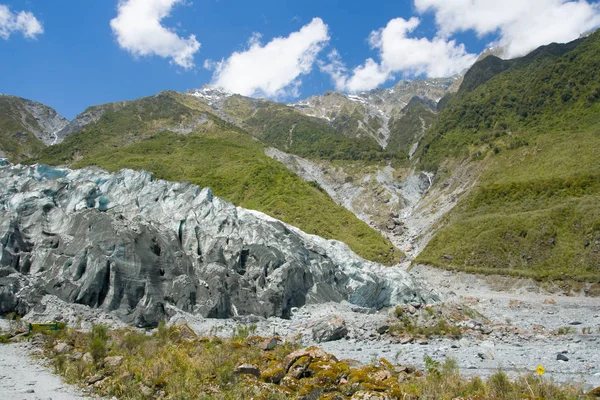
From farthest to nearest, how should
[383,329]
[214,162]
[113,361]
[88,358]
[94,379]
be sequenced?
[214,162] < [383,329] < [88,358] < [113,361] < [94,379]

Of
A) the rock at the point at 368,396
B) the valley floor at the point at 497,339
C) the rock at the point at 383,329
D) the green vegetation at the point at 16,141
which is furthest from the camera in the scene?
the green vegetation at the point at 16,141

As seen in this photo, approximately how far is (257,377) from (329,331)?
12160 millimetres

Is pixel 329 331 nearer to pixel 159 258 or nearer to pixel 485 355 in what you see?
pixel 485 355

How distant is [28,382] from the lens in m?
15.2

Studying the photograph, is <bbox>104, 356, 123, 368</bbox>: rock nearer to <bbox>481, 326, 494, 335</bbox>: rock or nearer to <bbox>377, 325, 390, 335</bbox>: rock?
<bbox>377, 325, 390, 335</bbox>: rock

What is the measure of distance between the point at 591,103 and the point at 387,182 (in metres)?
59.5

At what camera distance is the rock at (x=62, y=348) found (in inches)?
754

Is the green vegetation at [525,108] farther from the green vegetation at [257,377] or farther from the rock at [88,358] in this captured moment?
the rock at [88,358]

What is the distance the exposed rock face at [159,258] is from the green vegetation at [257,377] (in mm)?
10371

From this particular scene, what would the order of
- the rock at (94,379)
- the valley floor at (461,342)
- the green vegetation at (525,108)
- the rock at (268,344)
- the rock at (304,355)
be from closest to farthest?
the rock at (94,379) → the rock at (304,355) → the valley floor at (461,342) → the rock at (268,344) → the green vegetation at (525,108)

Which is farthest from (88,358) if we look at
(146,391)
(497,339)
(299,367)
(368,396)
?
(497,339)

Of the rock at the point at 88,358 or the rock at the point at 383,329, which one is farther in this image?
the rock at the point at 383,329

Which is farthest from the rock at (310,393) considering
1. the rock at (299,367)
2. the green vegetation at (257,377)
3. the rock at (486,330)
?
the rock at (486,330)

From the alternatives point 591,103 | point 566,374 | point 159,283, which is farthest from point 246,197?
point 591,103
